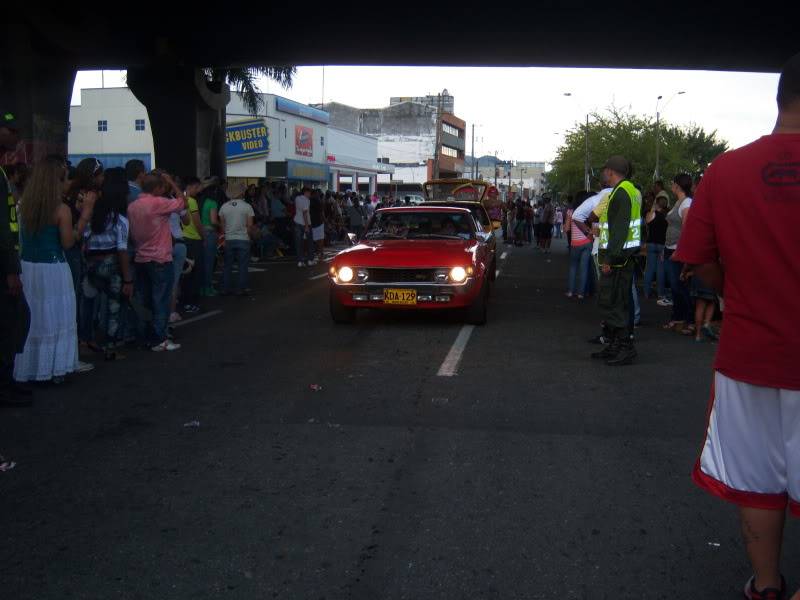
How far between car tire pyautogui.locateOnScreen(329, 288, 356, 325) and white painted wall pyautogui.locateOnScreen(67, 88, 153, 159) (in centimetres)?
4621

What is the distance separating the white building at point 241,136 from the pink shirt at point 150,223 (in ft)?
125

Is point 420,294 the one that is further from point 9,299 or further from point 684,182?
point 9,299

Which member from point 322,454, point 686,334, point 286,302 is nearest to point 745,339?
point 322,454

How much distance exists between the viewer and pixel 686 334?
1058 centimetres

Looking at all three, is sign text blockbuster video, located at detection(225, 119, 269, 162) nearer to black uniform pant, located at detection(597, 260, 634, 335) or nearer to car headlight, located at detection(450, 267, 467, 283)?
car headlight, located at detection(450, 267, 467, 283)

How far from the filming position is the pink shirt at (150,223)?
28.5 feet

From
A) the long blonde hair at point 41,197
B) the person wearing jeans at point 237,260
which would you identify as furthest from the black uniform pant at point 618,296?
the person wearing jeans at point 237,260

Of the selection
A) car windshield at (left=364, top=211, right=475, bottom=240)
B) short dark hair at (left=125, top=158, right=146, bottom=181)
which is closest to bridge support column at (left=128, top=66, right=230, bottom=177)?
car windshield at (left=364, top=211, right=475, bottom=240)

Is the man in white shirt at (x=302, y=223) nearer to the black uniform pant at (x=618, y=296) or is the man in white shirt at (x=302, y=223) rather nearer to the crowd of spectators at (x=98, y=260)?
the crowd of spectators at (x=98, y=260)

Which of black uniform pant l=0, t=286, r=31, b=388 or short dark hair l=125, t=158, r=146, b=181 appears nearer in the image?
black uniform pant l=0, t=286, r=31, b=388

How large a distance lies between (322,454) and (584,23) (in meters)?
14.9

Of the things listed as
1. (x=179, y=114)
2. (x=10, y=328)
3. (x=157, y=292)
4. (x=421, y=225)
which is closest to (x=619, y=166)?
(x=421, y=225)

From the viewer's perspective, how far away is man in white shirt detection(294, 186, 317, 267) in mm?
19578

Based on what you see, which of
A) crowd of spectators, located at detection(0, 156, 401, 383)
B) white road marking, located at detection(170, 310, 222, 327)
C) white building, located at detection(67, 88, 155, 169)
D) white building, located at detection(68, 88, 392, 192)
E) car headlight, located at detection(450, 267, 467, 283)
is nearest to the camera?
Answer: crowd of spectators, located at detection(0, 156, 401, 383)
